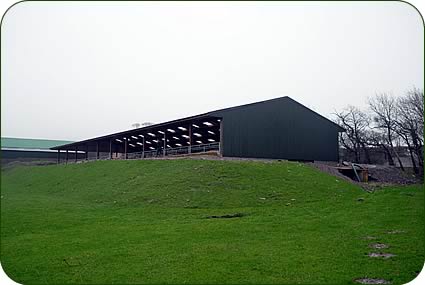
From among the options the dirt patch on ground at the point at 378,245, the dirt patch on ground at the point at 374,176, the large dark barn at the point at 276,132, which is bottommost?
the dirt patch on ground at the point at 378,245

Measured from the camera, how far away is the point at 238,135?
21266mm

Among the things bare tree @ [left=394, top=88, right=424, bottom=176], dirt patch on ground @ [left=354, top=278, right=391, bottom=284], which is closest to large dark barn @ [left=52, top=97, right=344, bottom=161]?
bare tree @ [left=394, top=88, right=424, bottom=176]

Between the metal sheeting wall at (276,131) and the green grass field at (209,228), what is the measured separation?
356 cm

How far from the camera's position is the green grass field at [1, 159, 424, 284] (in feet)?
19.5

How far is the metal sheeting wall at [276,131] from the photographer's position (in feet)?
69.4

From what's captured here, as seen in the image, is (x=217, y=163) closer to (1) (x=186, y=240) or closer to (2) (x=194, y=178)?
(2) (x=194, y=178)

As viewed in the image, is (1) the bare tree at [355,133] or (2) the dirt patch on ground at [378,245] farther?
(1) the bare tree at [355,133]

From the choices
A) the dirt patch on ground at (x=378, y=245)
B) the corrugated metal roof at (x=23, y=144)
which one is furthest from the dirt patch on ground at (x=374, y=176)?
the corrugated metal roof at (x=23, y=144)

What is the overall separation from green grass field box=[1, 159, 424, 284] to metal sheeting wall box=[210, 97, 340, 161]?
11.7 ft

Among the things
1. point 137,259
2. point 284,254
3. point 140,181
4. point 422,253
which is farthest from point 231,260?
point 140,181

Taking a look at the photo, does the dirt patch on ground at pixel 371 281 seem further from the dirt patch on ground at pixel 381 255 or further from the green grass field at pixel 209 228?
the dirt patch on ground at pixel 381 255

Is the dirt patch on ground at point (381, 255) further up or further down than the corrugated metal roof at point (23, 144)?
further down

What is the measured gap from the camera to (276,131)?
21.5 m

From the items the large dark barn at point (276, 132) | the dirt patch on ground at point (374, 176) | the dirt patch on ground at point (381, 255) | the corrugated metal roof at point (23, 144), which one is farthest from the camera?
the large dark barn at point (276, 132)
